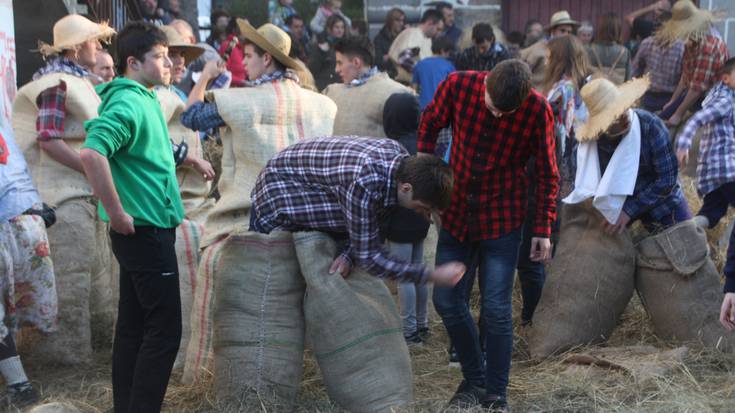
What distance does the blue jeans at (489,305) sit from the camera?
4.28 metres

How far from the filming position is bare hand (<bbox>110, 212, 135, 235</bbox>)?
353 cm

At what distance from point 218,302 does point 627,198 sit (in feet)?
7.67

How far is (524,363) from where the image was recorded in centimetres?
530

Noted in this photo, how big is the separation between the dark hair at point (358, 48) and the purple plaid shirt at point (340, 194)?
1737 mm

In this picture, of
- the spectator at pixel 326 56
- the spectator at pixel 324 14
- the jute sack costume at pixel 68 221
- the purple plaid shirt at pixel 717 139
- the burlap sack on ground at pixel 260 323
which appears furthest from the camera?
the spectator at pixel 324 14

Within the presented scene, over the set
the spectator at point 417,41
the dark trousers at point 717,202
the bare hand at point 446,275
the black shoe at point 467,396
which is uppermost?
the spectator at point 417,41

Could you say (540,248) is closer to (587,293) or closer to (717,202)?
(587,293)

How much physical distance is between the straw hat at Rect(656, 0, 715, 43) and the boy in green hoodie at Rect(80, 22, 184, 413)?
19.0 ft

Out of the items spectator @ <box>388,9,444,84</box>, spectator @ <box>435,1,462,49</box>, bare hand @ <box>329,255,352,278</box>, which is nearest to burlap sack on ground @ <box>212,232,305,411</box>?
bare hand @ <box>329,255,352,278</box>

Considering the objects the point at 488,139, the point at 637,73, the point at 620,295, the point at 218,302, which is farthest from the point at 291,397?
the point at 637,73

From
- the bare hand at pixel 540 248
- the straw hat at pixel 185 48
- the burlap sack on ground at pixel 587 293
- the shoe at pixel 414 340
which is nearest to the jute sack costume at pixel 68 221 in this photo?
the straw hat at pixel 185 48

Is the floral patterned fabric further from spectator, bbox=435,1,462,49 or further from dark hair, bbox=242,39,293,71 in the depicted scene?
spectator, bbox=435,1,462,49

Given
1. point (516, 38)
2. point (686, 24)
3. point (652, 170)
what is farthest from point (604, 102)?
point (516, 38)

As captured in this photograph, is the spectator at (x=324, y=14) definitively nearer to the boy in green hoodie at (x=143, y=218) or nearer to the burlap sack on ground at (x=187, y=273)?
the burlap sack on ground at (x=187, y=273)
